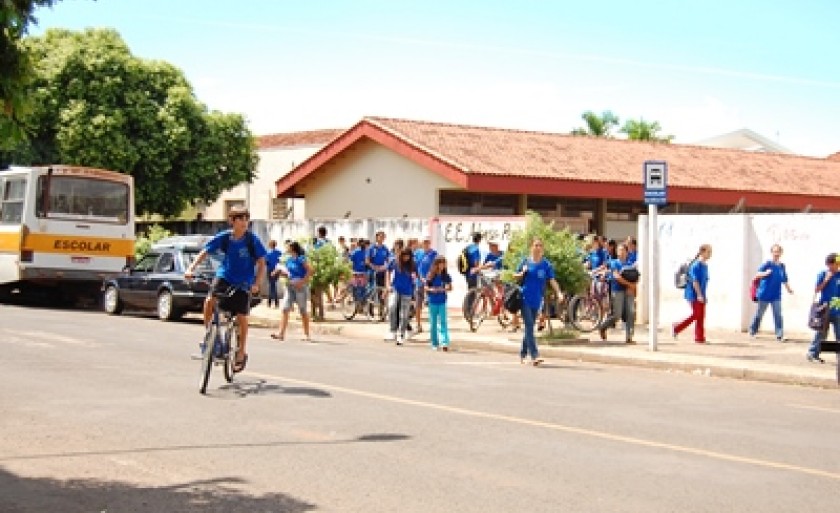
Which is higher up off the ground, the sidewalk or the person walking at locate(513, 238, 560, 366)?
the person walking at locate(513, 238, 560, 366)

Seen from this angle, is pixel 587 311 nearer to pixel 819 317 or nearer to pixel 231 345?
pixel 819 317

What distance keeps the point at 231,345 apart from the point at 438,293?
6976 mm

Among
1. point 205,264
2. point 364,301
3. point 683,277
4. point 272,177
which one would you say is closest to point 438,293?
point 683,277

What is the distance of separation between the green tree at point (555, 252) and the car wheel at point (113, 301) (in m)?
9.74

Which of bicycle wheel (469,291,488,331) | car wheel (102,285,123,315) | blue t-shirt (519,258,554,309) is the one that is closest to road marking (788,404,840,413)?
blue t-shirt (519,258,554,309)

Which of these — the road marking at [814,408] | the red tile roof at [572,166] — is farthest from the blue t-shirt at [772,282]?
the red tile roof at [572,166]

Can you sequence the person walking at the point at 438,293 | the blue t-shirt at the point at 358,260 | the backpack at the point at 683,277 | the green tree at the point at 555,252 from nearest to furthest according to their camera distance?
the person walking at the point at 438,293 < the green tree at the point at 555,252 < the backpack at the point at 683,277 < the blue t-shirt at the point at 358,260

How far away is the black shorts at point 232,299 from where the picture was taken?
487 inches

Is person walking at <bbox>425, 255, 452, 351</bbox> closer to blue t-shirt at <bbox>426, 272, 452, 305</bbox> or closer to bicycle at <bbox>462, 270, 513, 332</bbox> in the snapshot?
blue t-shirt at <bbox>426, 272, 452, 305</bbox>

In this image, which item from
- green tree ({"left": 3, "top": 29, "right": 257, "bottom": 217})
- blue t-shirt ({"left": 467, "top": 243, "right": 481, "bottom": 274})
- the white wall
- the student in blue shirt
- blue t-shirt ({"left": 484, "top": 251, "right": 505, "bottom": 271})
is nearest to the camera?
the white wall

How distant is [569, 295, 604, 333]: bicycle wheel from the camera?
2150 centimetres

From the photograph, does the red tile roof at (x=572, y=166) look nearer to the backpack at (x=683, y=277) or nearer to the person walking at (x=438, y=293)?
the backpack at (x=683, y=277)

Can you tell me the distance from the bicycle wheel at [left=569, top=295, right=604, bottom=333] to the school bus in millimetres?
12238

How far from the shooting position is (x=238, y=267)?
1240 centimetres
